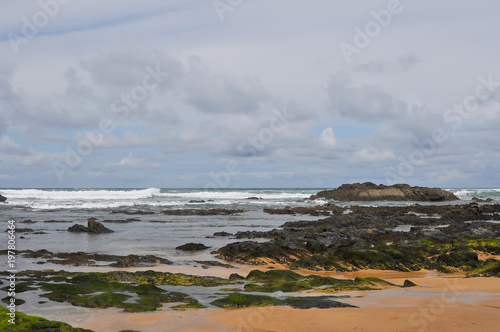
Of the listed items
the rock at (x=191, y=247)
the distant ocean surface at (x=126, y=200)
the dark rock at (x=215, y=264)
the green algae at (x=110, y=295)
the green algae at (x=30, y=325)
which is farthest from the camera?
the distant ocean surface at (x=126, y=200)

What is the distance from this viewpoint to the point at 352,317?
633 cm

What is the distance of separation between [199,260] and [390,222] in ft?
51.8

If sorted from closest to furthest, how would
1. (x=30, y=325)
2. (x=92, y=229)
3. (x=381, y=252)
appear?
(x=30, y=325) → (x=381, y=252) → (x=92, y=229)

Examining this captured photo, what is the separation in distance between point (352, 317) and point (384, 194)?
196 ft

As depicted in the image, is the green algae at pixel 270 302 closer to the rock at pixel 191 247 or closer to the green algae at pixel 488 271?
the green algae at pixel 488 271

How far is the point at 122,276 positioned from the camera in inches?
402

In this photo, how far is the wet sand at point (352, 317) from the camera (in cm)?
593

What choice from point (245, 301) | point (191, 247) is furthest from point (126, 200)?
point (245, 301)

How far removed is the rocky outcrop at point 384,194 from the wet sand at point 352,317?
55.8 m

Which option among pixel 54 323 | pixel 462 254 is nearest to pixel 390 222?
pixel 462 254

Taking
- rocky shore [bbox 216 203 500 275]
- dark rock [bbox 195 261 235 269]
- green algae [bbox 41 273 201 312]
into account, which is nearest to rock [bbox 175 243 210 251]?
rocky shore [bbox 216 203 500 275]

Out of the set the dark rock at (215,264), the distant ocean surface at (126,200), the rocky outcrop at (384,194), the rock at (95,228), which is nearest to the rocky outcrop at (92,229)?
the rock at (95,228)

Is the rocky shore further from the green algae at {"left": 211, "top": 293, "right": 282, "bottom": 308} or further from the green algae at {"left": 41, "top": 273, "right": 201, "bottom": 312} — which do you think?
the green algae at {"left": 41, "top": 273, "right": 201, "bottom": 312}

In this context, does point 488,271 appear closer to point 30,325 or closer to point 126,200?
point 30,325
